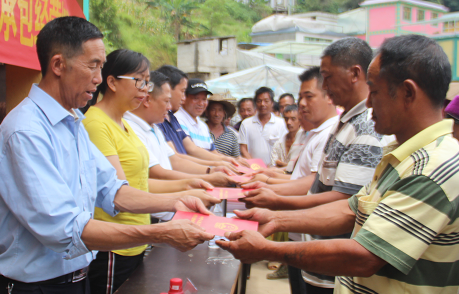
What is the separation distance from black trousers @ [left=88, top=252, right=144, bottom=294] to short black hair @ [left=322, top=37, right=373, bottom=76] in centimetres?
194

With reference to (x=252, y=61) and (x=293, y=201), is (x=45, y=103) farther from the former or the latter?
(x=252, y=61)

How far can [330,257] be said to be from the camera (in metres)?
1.56

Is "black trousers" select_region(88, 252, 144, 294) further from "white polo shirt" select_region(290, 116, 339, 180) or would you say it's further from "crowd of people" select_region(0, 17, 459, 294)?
"white polo shirt" select_region(290, 116, 339, 180)

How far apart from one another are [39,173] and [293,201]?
5.69 ft

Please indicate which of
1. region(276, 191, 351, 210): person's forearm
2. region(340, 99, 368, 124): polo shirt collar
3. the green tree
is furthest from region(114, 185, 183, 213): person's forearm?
the green tree

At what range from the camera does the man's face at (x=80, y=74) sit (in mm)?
1843

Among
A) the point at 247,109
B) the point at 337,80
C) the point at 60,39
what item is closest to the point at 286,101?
the point at 247,109

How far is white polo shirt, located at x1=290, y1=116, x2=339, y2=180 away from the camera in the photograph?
10.5 ft

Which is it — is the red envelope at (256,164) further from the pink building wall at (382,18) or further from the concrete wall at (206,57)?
the pink building wall at (382,18)

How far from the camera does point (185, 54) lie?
17.3 meters

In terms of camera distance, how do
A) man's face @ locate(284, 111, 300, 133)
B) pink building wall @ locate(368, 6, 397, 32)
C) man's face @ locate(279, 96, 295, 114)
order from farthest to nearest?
pink building wall @ locate(368, 6, 397, 32) < man's face @ locate(279, 96, 295, 114) < man's face @ locate(284, 111, 300, 133)

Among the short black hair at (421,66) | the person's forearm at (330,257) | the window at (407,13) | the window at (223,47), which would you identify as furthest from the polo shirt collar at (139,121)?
the window at (407,13)

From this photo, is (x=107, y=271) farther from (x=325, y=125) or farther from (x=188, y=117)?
(x=188, y=117)

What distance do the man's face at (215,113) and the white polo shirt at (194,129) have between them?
770 millimetres
